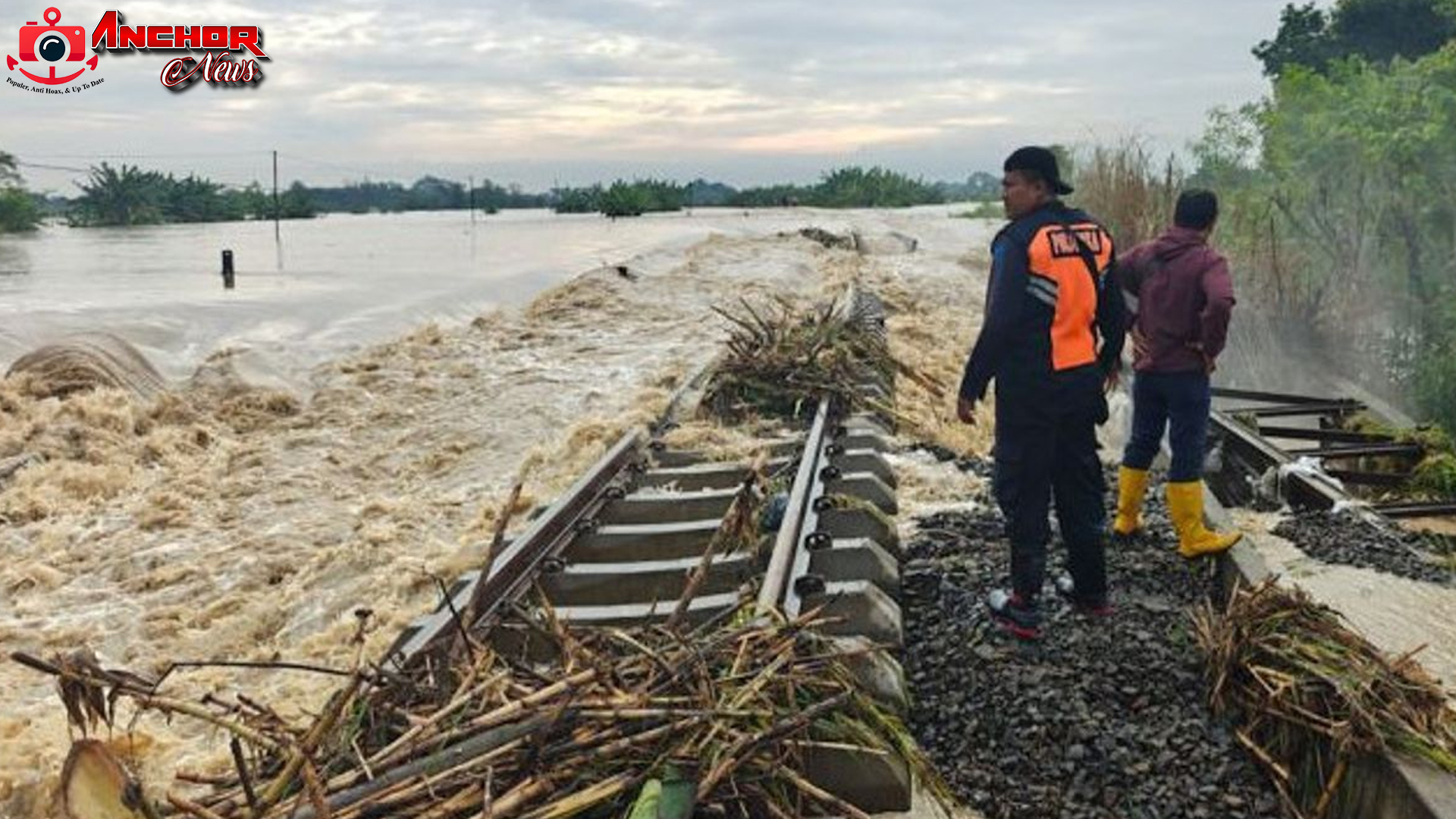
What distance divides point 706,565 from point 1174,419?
3.00 meters

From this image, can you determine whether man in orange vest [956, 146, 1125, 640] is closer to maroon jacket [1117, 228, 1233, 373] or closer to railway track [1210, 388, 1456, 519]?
maroon jacket [1117, 228, 1233, 373]

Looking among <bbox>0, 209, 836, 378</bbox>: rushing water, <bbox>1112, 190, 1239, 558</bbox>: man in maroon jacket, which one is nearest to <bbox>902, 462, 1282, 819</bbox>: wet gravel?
<bbox>1112, 190, 1239, 558</bbox>: man in maroon jacket

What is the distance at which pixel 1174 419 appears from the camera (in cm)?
565

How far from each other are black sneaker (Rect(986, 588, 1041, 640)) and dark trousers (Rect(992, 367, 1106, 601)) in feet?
0.17

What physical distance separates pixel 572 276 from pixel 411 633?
1625cm

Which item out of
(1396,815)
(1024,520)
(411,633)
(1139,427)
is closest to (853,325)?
(1139,427)

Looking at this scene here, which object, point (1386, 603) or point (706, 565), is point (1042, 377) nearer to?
point (706, 565)

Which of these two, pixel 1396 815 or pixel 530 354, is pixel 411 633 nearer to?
pixel 1396 815

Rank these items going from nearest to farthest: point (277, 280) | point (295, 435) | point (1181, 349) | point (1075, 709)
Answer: point (1075, 709) < point (1181, 349) < point (295, 435) < point (277, 280)

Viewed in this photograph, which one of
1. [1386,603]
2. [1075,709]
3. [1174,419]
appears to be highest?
[1174,419]

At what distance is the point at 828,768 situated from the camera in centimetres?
350

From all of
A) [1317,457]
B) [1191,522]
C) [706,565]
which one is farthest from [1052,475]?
[1317,457]

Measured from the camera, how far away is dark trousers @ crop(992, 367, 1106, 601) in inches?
181

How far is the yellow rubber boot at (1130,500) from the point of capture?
5.72m
